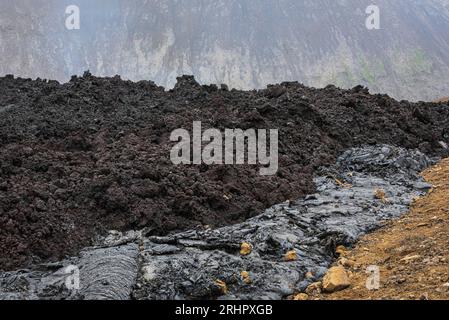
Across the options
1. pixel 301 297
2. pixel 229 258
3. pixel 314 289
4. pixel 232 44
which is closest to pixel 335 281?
pixel 314 289

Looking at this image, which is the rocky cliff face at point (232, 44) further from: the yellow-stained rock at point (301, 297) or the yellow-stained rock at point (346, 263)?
the yellow-stained rock at point (301, 297)

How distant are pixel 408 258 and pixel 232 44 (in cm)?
3728

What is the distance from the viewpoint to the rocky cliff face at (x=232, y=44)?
3994cm

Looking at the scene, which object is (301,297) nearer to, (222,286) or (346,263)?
(222,286)

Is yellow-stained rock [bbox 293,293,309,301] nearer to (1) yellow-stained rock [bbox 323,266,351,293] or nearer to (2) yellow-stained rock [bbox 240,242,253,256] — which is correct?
(1) yellow-stained rock [bbox 323,266,351,293]

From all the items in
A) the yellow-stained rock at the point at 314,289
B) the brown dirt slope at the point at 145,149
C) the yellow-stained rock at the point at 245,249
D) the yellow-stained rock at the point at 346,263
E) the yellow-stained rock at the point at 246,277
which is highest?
the brown dirt slope at the point at 145,149

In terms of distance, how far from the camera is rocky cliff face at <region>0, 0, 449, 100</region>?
39.9 meters

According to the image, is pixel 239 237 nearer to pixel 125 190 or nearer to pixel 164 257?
pixel 164 257

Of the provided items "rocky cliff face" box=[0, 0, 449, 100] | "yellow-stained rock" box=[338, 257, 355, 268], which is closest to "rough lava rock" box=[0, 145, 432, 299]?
"yellow-stained rock" box=[338, 257, 355, 268]

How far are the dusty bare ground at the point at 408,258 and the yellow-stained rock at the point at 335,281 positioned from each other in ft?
0.18

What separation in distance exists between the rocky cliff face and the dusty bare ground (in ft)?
105

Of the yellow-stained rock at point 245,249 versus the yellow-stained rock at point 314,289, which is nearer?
the yellow-stained rock at point 314,289

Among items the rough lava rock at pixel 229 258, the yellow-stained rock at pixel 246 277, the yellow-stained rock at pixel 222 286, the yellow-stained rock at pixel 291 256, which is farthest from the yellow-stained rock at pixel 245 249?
the yellow-stained rock at pixel 222 286

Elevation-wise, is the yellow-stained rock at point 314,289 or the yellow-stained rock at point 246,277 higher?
the yellow-stained rock at point 246,277
